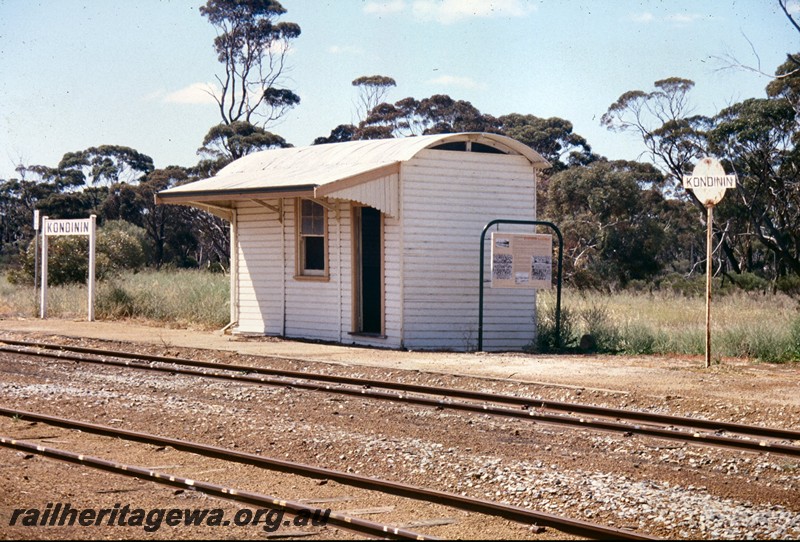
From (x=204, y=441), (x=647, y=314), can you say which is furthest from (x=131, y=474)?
(x=647, y=314)

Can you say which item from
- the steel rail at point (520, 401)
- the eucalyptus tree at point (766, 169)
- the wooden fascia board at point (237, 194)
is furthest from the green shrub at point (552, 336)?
the eucalyptus tree at point (766, 169)

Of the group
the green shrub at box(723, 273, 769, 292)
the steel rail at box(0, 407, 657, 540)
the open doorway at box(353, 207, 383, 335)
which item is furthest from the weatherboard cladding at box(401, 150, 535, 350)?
the green shrub at box(723, 273, 769, 292)

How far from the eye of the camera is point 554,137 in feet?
173

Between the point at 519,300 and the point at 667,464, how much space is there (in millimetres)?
9853

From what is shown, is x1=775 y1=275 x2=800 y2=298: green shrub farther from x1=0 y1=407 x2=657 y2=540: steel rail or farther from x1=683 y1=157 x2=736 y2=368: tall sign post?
x1=0 y1=407 x2=657 y2=540: steel rail

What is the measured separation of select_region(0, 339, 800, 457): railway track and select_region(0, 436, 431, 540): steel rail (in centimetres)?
405

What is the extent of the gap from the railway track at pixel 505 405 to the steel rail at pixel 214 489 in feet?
13.3

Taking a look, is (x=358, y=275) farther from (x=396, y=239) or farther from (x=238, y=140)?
(x=238, y=140)

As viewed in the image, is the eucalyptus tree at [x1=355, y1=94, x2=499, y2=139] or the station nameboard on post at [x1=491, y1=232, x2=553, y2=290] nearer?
the station nameboard on post at [x1=491, y1=232, x2=553, y2=290]

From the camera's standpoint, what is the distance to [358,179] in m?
17.2

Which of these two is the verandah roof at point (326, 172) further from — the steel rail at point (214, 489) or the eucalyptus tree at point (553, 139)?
the eucalyptus tree at point (553, 139)

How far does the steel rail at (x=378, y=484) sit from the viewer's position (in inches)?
260

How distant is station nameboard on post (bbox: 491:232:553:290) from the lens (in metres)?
17.5

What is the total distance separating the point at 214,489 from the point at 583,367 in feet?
28.3
